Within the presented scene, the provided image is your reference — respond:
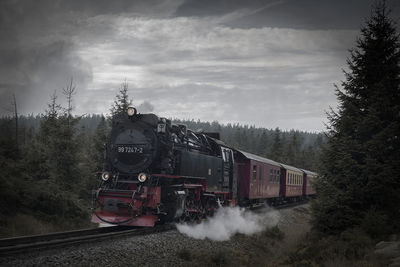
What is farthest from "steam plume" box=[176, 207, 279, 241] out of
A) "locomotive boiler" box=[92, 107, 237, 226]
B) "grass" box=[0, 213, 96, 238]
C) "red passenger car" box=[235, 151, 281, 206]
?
"grass" box=[0, 213, 96, 238]

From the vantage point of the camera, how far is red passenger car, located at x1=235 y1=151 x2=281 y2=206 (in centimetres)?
2098

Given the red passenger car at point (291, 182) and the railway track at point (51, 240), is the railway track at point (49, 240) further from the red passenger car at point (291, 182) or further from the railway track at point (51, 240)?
the red passenger car at point (291, 182)

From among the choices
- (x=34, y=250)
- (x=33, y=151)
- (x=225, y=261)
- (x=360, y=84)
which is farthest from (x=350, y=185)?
(x=33, y=151)

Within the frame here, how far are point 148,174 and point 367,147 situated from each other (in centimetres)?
699

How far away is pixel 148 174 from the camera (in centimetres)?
1188

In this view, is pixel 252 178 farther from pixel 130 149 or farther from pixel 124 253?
pixel 124 253

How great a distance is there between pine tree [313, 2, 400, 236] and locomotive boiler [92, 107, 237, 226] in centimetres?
456

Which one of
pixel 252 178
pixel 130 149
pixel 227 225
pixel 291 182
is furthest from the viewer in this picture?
pixel 291 182

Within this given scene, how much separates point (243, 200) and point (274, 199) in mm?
8270

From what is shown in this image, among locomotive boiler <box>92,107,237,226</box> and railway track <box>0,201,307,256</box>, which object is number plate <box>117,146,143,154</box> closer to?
locomotive boiler <box>92,107,237,226</box>

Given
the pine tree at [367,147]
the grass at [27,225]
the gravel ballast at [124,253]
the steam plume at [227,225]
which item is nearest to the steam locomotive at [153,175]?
the steam plume at [227,225]

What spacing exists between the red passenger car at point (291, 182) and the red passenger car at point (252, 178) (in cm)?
372

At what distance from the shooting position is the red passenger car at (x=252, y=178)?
2098 centimetres

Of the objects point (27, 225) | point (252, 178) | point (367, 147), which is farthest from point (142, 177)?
point (252, 178)
